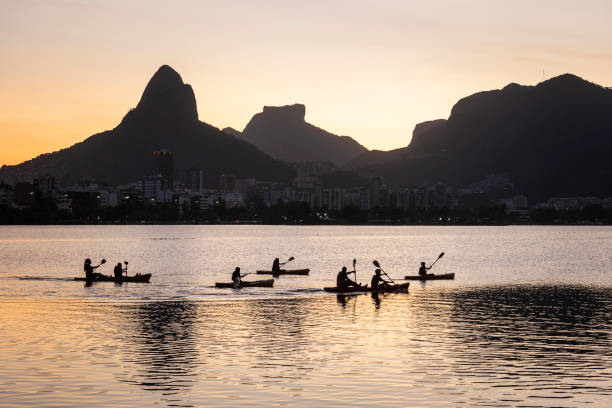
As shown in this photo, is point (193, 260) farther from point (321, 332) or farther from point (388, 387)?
point (388, 387)

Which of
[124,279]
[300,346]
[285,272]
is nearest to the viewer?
[300,346]

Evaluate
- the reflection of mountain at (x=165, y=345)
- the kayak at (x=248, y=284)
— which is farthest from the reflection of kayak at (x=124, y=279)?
the reflection of mountain at (x=165, y=345)

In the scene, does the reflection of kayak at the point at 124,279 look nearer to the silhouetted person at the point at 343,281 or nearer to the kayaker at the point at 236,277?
the kayaker at the point at 236,277

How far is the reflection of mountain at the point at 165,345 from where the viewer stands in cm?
2955

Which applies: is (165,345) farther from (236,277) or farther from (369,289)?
(236,277)

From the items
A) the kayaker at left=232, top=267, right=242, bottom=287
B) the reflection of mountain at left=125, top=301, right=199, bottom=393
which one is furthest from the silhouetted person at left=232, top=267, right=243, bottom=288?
the reflection of mountain at left=125, top=301, right=199, bottom=393

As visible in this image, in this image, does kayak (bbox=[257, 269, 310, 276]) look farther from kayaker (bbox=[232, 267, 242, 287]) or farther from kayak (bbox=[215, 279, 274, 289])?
kayaker (bbox=[232, 267, 242, 287])

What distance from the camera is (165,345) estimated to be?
1490 inches

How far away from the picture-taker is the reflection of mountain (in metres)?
29.5

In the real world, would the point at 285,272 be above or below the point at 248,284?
above

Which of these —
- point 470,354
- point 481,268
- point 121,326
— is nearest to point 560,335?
point 470,354

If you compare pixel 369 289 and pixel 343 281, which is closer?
pixel 369 289

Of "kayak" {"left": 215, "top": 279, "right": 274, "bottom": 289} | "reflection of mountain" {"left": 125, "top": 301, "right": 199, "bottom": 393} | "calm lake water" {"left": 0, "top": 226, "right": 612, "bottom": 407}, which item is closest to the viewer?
"calm lake water" {"left": 0, "top": 226, "right": 612, "bottom": 407}

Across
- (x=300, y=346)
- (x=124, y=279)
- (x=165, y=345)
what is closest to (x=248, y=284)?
(x=124, y=279)
